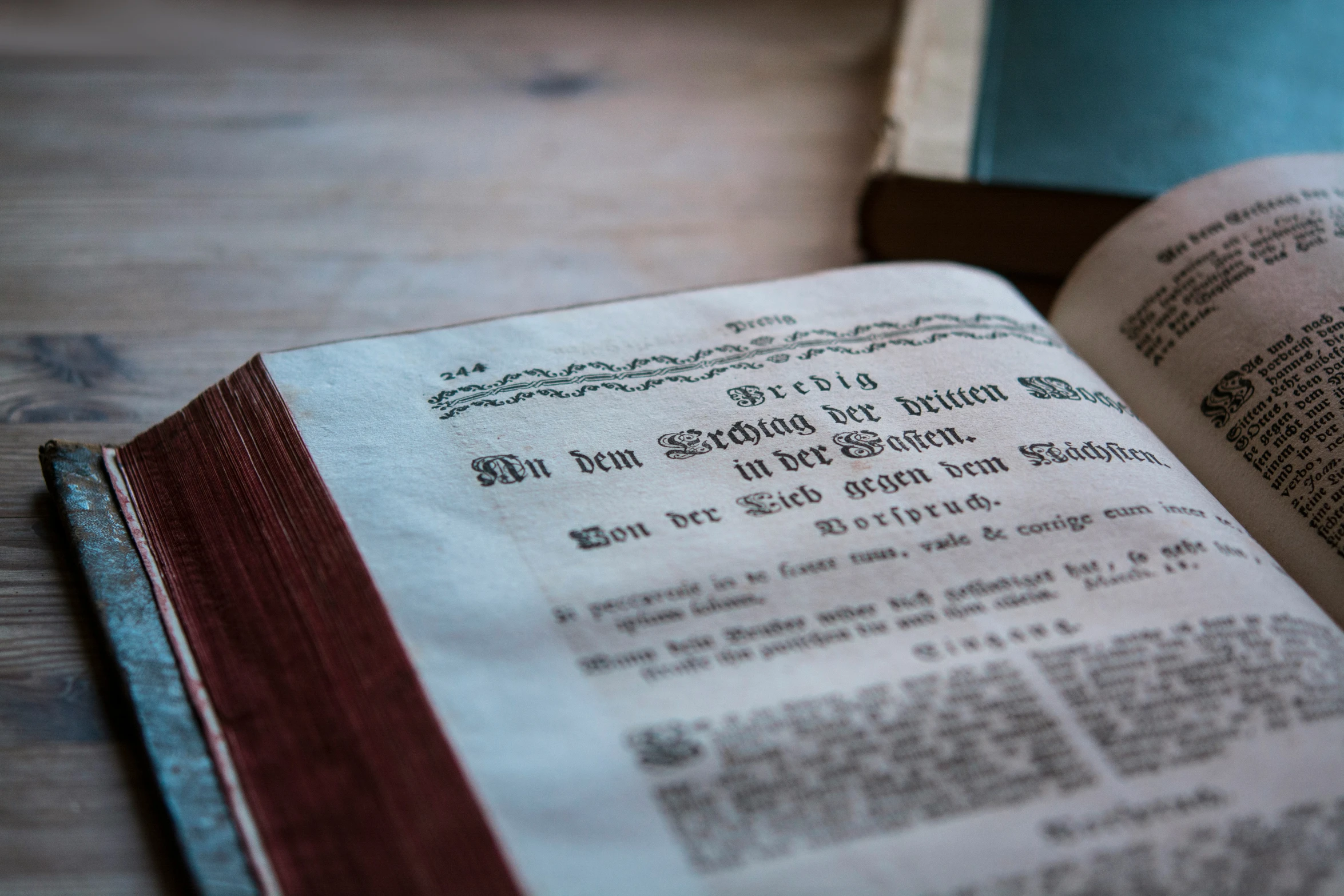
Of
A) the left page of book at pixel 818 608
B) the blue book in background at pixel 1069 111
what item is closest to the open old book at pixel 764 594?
the left page of book at pixel 818 608

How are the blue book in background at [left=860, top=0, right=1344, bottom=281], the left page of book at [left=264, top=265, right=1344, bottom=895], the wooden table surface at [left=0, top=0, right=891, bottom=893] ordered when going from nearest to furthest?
the left page of book at [left=264, top=265, right=1344, bottom=895] < the wooden table surface at [left=0, top=0, right=891, bottom=893] < the blue book in background at [left=860, top=0, right=1344, bottom=281]

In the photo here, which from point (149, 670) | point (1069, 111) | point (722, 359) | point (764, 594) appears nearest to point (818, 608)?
point (764, 594)

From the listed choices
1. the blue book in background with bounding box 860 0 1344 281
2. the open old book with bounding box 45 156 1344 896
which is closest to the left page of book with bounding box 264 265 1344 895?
the open old book with bounding box 45 156 1344 896

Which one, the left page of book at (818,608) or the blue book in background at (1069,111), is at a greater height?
the blue book in background at (1069,111)

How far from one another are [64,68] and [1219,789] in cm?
119

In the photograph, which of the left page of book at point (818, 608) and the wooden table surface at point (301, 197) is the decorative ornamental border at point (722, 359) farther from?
the wooden table surface at point (301, 197)

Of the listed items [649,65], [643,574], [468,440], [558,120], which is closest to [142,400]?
[468,440]

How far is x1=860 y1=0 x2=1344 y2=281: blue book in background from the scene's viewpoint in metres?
0.86

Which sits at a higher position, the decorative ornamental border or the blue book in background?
the blue book in background

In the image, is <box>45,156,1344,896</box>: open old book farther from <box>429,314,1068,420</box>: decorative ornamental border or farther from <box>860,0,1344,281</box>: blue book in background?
<box>860,0,1344,281</box>: blue book in background

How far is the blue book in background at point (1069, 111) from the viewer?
0.86 metres

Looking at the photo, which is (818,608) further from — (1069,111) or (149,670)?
(1069,111)

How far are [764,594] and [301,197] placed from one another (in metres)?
0.67

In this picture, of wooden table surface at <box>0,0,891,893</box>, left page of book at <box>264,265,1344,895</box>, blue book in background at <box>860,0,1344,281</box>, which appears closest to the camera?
left page of book at <box>264,265,1344,895</box>
